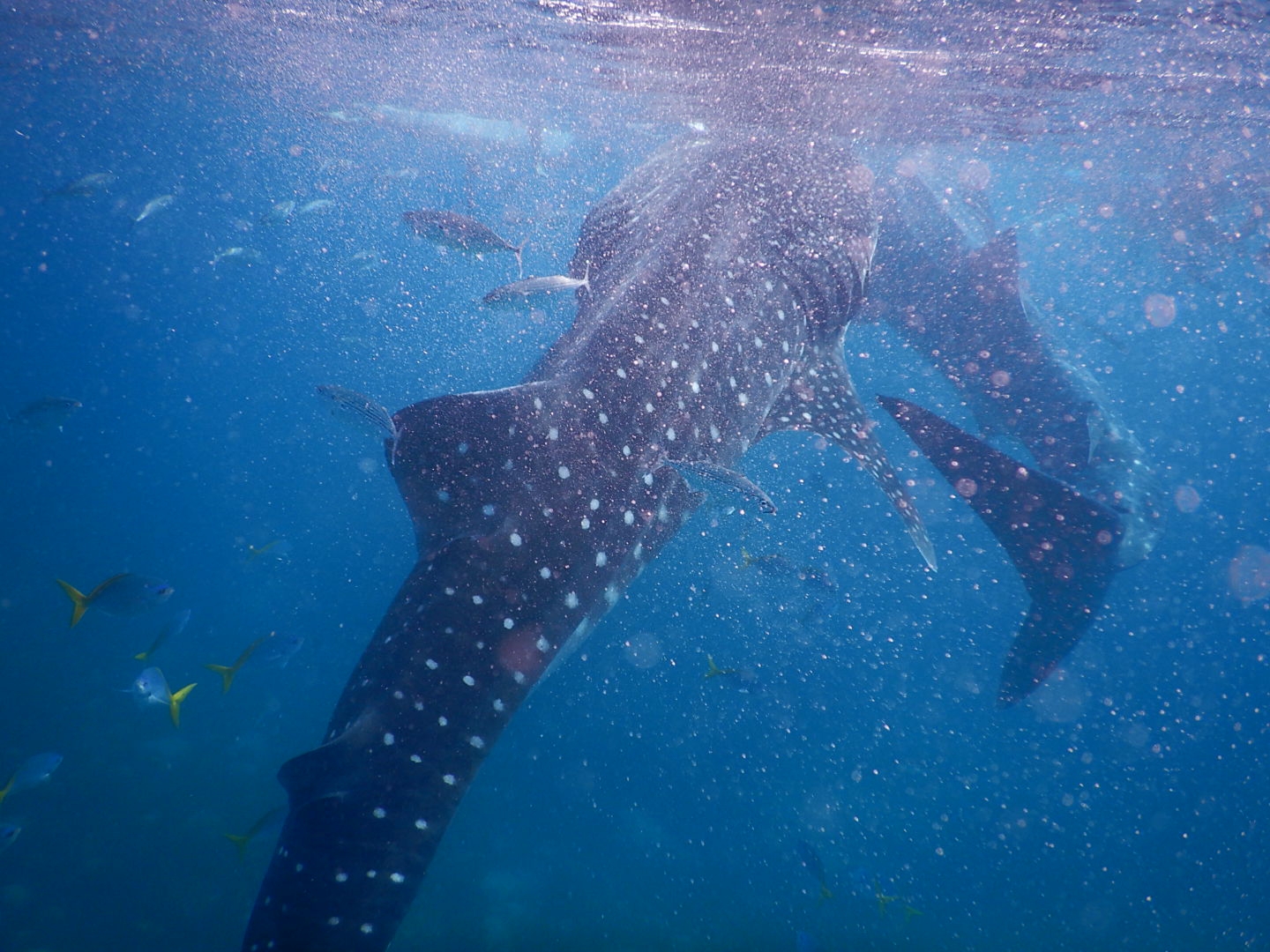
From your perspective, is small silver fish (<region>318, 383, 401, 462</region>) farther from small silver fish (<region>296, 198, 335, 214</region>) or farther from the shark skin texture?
small silver fish (<region>296, 198, 335, 214</region>)

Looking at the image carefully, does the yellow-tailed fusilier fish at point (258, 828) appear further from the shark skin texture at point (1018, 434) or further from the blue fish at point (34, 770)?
the shark skin texture at point (1018, 434)

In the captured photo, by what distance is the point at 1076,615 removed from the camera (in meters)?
4.19

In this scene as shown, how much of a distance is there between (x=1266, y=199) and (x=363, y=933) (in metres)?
29.8

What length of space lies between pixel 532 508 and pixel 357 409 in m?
1.94

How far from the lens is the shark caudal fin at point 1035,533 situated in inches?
151

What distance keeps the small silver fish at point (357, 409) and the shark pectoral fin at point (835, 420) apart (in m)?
2.53

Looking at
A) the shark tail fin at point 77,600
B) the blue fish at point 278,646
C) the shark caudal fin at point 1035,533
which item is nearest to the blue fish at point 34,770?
the shark tail fin at point 77,600

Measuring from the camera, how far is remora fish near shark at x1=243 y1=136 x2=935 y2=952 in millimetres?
1966

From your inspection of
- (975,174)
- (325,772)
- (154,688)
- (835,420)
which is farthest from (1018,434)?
(975,174)

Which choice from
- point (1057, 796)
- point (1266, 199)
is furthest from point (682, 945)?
point (1266, 199)

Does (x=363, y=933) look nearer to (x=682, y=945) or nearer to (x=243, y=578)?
(x=682, y=945)

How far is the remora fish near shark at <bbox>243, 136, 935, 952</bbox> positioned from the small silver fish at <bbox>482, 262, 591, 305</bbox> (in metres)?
0.53

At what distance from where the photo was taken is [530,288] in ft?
17.0

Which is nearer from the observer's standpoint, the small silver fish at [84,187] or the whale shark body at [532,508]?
the whale shark body at [532,508]
